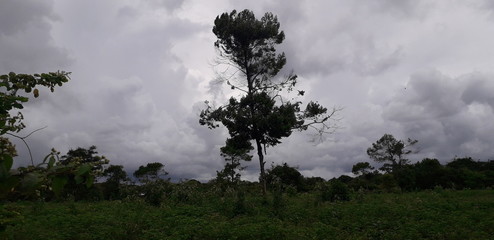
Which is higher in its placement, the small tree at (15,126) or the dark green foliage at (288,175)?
the dark green foliage at (288,175)

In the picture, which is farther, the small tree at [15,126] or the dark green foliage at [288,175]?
the dark green foliage at [288,175]

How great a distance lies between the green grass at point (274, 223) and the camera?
8.37 meters

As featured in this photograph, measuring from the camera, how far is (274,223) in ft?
30.8

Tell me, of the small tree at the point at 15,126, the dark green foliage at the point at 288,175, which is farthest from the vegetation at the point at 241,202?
the dark green foliage at the point at 288,175

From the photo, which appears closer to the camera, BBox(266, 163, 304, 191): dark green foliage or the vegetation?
the vegetation

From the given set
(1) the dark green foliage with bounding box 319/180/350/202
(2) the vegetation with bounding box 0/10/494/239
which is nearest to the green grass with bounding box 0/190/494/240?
(2) the vegetation with bounding box 0/10/494/239

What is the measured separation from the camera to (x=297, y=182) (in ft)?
92.9

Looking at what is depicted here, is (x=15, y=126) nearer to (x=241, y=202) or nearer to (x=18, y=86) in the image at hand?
(x=18, y=86)

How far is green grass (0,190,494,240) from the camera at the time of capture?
837cm

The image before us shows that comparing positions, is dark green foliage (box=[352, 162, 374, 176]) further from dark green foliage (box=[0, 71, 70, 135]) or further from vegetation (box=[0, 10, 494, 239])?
dark green foliage (box=[0, 71, 70, 135])

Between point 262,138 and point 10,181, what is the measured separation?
1846cm

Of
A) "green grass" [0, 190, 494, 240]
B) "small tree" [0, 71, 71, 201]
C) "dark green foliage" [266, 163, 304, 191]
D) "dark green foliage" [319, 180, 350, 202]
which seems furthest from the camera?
"dark green foliage" [266, 163, 304, 191]

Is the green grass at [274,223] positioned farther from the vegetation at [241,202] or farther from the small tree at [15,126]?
the small tree at [15,126]

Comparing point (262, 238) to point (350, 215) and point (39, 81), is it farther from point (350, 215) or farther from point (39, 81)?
point (39, 81)
